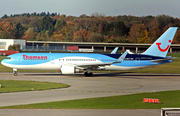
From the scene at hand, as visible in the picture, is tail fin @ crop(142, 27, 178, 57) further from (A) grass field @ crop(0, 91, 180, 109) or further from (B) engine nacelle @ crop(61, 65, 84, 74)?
(A) grass field @ crop(0, 91, 180, 109)

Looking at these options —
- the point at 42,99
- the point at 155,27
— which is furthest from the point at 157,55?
the point at 155,27

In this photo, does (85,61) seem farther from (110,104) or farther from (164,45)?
(110,104)

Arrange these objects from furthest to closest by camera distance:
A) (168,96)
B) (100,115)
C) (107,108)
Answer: (168,96)
(107,108)
(100,115)

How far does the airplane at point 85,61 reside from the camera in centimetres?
4434

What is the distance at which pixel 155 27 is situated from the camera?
19588cm

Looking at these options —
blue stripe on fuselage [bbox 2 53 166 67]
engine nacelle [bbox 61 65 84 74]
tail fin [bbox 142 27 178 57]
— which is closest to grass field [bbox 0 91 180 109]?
engine nacelle [bbox 61 65 84 74]

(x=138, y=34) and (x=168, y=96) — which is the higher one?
(x=138, y=34)

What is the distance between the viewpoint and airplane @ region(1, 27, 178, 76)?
44.3 metres

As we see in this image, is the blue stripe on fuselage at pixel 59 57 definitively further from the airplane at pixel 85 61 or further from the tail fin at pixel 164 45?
the tail fin at pixel 164 45

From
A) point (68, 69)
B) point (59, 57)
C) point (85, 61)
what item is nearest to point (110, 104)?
point (68, 69)

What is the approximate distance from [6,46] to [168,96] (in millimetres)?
120253

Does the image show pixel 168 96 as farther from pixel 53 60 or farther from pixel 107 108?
pixel 53 60

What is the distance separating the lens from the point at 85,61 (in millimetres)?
46000

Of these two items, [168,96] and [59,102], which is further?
[168,96]
